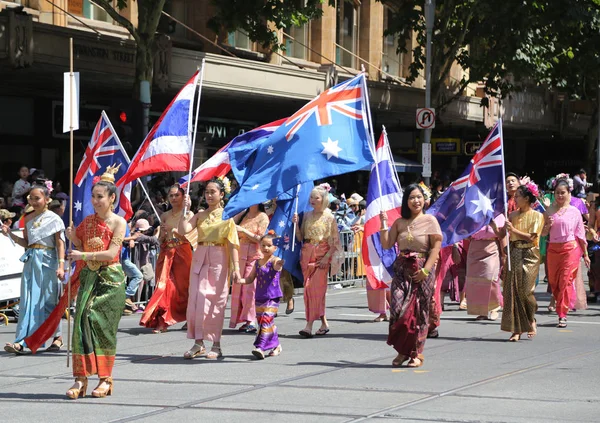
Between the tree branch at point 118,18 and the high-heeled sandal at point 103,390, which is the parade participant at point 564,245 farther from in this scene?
the tree branch at point 118,18

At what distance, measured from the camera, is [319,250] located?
13.4 metres

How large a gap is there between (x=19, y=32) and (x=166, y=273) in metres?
7.89

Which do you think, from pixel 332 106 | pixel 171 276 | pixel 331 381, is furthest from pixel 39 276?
pixel 331 381

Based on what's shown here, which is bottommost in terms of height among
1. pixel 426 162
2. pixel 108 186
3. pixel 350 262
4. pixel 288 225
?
pixel 350 262

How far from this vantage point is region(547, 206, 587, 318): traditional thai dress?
1470 centimetres

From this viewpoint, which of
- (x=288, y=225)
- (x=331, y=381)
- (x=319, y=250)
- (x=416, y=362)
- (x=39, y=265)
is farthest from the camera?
(x=288, y=225)

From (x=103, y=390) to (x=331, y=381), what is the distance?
190 cm

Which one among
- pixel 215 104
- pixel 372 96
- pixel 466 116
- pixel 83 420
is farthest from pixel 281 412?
pixel 466 116

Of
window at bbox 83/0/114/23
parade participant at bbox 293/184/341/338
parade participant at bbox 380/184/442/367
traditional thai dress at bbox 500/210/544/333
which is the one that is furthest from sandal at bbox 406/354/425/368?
window at bbox 83/0/114/23

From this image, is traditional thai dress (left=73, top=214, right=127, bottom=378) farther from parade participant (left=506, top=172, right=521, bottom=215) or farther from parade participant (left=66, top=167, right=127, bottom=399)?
parade participant (left=506, top=172, right=521, bottom=215)

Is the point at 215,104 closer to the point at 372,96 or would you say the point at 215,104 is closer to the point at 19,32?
the point at 372,96

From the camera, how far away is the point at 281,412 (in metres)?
8.49

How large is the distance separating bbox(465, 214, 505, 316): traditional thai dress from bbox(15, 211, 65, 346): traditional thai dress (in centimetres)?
526

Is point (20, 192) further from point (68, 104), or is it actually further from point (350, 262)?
point (68, 104)
